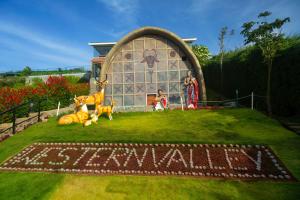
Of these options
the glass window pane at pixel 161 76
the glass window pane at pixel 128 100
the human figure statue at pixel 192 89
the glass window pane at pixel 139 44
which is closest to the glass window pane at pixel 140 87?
the glass window pane at pixel 128 100

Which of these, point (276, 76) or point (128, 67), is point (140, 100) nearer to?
point (128, 67)

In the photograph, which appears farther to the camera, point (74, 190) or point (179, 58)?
point (179, 58)

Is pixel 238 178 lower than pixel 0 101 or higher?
lower

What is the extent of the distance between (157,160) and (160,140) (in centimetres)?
168

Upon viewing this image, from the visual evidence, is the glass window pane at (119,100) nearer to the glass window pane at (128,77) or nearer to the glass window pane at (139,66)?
the glass window pane at (128,77)

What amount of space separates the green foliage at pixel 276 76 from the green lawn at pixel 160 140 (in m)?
2.77

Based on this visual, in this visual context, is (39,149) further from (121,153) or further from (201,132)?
(201,132)

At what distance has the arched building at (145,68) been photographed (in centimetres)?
1964

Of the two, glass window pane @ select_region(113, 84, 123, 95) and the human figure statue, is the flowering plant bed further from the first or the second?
glass window pane @ select_region(113, 84, 123, 95)

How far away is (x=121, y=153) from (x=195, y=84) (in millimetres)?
11622

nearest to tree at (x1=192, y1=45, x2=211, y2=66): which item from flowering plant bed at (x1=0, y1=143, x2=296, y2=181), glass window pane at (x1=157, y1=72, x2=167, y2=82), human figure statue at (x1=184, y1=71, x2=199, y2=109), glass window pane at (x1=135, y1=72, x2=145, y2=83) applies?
glass window pane at (x1=157, y1=72, x2=167, y2=82)

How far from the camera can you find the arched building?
19.6 m

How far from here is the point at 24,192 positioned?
648 cm

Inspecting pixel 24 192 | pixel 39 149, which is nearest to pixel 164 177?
pixel 24 192
